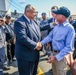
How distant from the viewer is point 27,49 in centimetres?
410

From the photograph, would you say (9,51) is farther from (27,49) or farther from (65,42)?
(65,42)

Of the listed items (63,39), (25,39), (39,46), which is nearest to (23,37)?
(25,39)

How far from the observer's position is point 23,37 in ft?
12.7

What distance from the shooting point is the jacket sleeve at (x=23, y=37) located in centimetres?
386

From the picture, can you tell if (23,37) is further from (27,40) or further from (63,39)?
(63,39)

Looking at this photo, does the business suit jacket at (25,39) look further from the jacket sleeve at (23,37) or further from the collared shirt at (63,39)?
the collared shirt at (63,39)

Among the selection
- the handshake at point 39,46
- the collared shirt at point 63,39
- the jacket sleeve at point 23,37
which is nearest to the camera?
→ the collared shirt at point 63,39

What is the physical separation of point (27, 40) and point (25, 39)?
0.15 feet

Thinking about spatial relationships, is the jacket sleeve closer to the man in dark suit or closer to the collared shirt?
the man in dark suit

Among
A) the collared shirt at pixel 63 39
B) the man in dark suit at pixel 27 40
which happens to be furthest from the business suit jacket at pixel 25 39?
the collared shirt at pixel 63 39

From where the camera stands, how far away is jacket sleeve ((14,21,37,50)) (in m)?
3.86

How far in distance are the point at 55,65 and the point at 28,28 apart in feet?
3.09

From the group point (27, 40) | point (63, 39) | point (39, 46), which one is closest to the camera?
point (63, 39)

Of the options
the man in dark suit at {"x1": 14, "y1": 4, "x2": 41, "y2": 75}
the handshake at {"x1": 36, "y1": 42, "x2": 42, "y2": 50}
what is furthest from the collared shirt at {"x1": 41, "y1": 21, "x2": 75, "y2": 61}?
the man in dark suit at {"x1": 14, "y1": 4, "x2": 41, "y2": 75}
